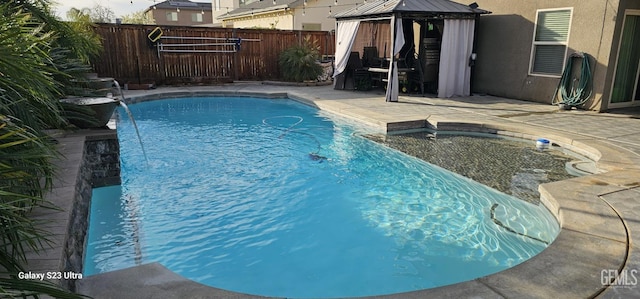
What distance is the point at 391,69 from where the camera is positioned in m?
9.18

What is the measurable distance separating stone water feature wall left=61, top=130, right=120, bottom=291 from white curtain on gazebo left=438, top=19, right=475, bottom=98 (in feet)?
24.3

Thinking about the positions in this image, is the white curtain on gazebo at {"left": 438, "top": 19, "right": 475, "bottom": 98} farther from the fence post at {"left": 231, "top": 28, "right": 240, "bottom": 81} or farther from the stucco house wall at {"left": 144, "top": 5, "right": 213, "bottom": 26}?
the stucco house wall at {"left": 144, "top": 5, "right": 213, "bottom": 26}

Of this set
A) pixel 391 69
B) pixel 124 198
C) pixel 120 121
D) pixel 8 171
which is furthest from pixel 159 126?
pixel 8 171

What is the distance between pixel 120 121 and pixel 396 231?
21.0 feet

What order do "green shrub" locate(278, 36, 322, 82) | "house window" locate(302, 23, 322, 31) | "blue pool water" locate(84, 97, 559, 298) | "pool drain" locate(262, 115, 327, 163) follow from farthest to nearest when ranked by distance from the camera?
"house window" locate(302, 23, 322, 31) → "green shrub" locate(278, 36, 322, 82) → "pool drain" locate(262, 115, 327, 163) → "blue pool water" locate(84, 97, 559, 298)

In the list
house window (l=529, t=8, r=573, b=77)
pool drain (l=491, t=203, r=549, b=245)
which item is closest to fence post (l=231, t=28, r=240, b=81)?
house window (l=529, t=8, r=573, b=77)

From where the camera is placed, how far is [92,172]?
4328mm

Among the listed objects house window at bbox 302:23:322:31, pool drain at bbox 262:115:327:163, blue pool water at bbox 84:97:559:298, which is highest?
house window at bbox 302:23:322:31

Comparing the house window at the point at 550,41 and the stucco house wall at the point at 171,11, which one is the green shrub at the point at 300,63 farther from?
the stucco house wall at the point at 171,11

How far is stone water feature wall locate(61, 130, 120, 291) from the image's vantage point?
121 inches

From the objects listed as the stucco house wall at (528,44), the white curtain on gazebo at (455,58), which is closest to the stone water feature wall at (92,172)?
the white curtain on gazebo at (455,58)

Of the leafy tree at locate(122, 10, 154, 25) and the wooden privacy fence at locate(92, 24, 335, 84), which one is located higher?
the leafy tree at locate(122, 10, 154, 25)

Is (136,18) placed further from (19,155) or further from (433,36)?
(19,155)

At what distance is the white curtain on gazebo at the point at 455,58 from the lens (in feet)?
30.7
